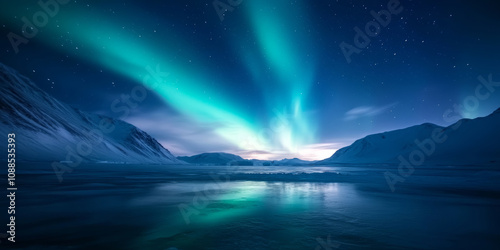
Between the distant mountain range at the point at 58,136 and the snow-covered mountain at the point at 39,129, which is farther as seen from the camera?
the distant mountain range at the point at 58,136

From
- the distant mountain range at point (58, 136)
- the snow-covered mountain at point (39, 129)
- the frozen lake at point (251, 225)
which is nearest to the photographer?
the frozen lake at point (251, 225)

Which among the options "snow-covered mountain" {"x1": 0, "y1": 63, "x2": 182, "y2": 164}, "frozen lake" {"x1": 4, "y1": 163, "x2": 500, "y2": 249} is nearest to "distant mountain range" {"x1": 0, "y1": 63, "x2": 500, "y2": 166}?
"snow-covered mountain" {"x1": 0, "y1": 63, "x2": 182, "y2": 164}

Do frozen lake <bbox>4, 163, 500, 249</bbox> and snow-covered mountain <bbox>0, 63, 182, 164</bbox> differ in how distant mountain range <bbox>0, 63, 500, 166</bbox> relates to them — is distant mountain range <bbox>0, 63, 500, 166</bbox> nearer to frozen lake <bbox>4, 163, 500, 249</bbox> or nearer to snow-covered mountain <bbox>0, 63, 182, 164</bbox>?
snow-covered mountain <bbox>0, 63, 182, 164</bbox>

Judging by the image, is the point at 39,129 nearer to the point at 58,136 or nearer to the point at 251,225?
the point at 58,136

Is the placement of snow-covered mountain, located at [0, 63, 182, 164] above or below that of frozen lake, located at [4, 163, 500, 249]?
above

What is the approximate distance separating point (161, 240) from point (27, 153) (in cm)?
12899

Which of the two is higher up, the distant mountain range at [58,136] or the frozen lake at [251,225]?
the distant mountain range at [58,136]

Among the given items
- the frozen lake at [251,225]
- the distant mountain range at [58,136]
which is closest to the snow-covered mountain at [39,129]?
the distant mountain range at [58,136]

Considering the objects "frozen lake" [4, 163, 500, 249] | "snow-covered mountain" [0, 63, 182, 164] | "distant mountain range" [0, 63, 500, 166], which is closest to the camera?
"frozen lake" [4, 163, 500, 249]

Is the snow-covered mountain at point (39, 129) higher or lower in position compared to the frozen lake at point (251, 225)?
higher

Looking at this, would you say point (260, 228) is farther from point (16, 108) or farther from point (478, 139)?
point (478, 139)

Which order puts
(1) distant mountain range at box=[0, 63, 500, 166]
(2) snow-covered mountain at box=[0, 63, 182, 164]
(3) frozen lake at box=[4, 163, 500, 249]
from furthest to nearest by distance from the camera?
(1) distant mountain range at box=[0, 63, 500, 166]
(2) snow-covered mountain at box=[0, 63, 182, 164]
(3) frozen lake at box=[4, 163, 500, 249]

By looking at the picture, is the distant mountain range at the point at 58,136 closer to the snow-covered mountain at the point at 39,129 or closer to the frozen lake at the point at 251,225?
the snow-covered mountain at the point at 39,129

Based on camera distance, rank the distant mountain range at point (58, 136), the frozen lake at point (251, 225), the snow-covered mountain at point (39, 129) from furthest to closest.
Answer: the distant mountain range at point (58, 136) < the snow-covered mountain at point (39, 129) < the frozen lake at point (251, 225)
